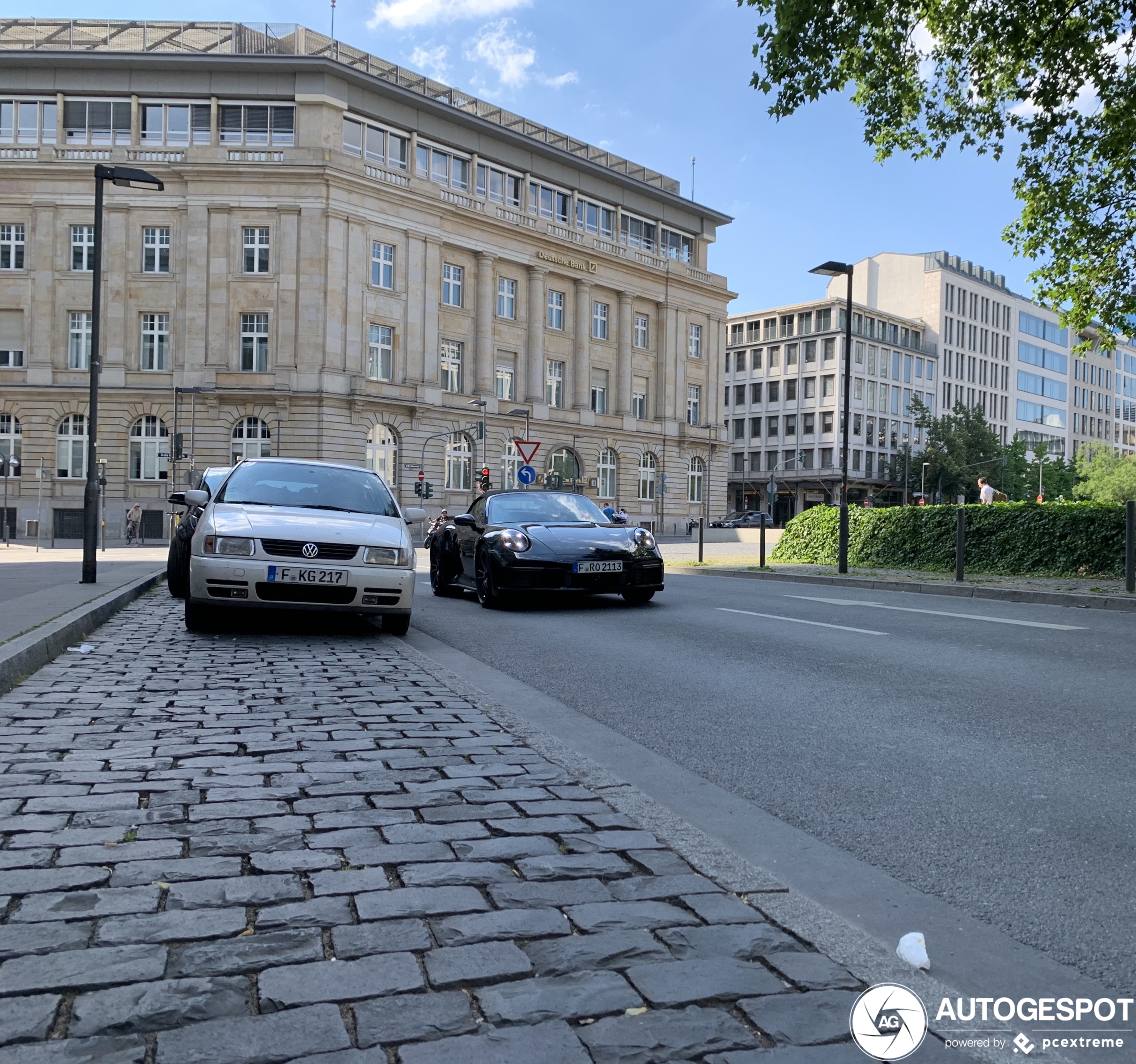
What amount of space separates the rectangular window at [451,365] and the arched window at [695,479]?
64.3 ft

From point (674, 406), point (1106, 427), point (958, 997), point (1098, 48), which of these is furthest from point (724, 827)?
point (1106, 427)

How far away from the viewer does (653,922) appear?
262cm

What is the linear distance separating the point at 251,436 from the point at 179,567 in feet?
131

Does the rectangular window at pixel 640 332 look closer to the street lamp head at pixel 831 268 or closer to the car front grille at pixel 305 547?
the street lamp head at pixel 831 268

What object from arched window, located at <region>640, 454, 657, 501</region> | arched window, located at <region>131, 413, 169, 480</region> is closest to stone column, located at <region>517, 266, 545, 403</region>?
arched window, located at <region>640, 454, 657, 501</region>

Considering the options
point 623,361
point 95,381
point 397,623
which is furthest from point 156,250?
point 397,623

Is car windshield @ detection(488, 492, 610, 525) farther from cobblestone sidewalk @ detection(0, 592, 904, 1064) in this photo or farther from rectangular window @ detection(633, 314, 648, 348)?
rectangular window @ detection(633, 314, 648, 348)

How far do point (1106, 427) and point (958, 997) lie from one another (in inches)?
5621

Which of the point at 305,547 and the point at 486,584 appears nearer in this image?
the point at 305,547

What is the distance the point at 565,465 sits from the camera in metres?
59.2

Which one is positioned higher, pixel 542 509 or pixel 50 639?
pixel 542 509

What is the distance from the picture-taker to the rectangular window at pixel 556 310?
6356 centimetres
